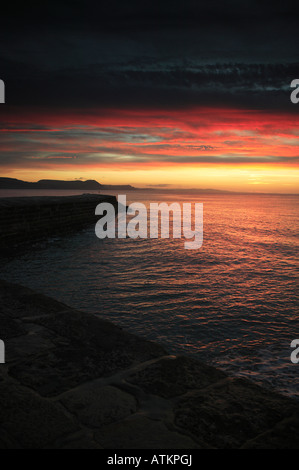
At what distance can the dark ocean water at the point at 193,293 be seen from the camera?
458 cm

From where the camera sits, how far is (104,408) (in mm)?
2244

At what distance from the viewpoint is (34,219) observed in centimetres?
1342

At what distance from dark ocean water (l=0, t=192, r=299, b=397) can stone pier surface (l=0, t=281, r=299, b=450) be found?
4.82 ft

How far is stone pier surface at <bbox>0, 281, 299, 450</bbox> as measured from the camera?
197 centimetres

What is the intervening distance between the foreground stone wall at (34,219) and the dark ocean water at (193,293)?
3.18 feet

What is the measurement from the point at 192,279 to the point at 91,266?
3117mm

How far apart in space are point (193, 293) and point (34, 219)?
872cm
